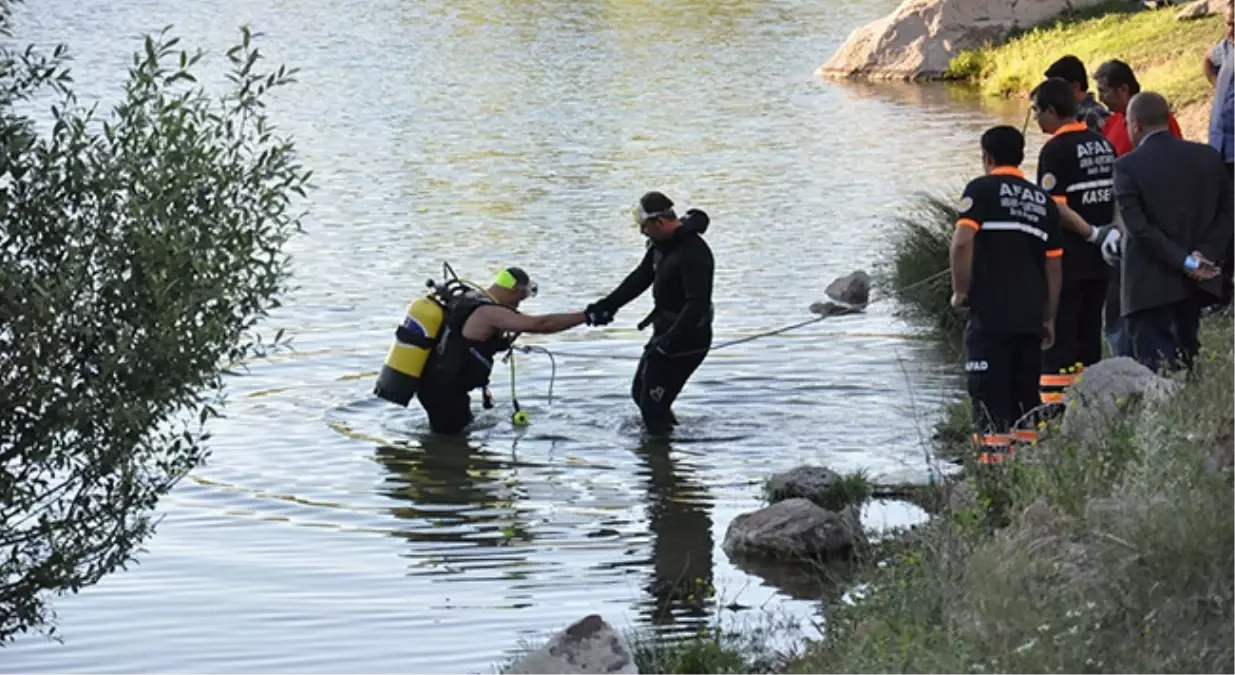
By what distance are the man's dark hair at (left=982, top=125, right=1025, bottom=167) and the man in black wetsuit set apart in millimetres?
2858

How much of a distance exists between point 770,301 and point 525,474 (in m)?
6.25

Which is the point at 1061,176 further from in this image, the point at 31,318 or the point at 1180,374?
the point at 31,318

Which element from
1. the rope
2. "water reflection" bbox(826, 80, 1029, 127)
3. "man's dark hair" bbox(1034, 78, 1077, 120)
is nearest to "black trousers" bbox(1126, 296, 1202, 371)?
"man's dark hair" bbox(1034, 78, 1077, 120)

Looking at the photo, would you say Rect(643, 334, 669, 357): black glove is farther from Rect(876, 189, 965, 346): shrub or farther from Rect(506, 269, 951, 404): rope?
Rect(876, 189, 965, 346): shrub

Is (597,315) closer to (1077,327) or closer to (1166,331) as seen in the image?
(1077,327)

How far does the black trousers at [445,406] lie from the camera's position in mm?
13328

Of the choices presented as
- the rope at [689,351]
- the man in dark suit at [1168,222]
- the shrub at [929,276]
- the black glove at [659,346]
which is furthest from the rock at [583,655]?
the shrub at [929,276]

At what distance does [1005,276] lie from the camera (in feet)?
33.2

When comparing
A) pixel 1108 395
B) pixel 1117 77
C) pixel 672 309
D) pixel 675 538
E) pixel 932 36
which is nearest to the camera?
pixel 1108 395

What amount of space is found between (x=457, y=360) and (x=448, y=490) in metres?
1.24

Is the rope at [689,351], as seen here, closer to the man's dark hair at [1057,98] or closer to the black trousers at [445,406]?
the black trousers at [445,406]

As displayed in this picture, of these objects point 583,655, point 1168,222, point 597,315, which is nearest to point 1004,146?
Answer: point 1168,222

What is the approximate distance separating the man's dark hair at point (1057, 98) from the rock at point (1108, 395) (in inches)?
64.2

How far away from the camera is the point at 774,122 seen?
109 feet
